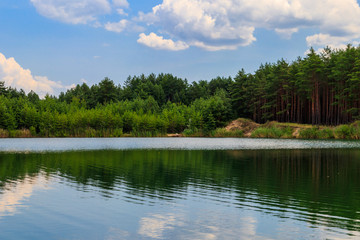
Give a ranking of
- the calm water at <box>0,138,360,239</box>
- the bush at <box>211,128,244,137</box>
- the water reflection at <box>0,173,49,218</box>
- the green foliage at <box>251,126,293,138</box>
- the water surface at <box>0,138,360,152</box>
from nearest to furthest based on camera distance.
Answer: the calm water at <box>0,138,360,239</box>
the water reflection at <box>0,173,49,218</box>
the water surface at <box>0,138,360,152</box>
the green foliage at <box>251,126,293,138</box>
the bush at <box>211,128,244,137</box>

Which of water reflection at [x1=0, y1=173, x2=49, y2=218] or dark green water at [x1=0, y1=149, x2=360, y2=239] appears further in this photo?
water reflection at [x1=0, y1=173, x2=49, y2=218]

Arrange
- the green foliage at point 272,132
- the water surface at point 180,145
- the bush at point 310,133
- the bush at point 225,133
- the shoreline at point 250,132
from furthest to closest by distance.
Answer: the bush at point 225,133 < the green foliage at point 272,132 < the bush at point 310,133 < the shoreline at point 250,132 < the water surface at point 180,145

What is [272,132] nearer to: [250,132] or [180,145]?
[250,132]

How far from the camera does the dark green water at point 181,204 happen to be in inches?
513

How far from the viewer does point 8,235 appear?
42.0 ft

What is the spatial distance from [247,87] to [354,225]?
359ft

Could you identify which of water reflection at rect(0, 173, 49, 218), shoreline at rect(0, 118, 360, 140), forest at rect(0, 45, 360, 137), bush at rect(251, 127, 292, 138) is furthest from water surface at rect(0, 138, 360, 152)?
water reflection at rect(0, 173, 49, 218)

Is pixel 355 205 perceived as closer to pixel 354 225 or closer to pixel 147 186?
pixel 354 225

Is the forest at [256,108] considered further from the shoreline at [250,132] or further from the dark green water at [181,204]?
the dark green water at [181,204]

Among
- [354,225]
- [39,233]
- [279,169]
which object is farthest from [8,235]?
[279,169]

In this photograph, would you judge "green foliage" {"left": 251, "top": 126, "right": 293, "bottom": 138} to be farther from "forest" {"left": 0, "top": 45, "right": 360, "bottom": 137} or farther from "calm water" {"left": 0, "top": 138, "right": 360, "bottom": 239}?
"calm water" {"left": 0, "top": 138, "right": 360, "bottom": 239}

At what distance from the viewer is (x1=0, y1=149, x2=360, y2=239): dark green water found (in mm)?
13023

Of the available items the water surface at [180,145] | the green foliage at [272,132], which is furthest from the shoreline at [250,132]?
the water surface at [180,145]

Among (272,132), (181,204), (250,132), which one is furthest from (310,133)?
(181,204)
